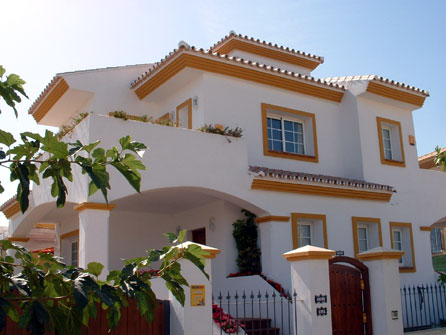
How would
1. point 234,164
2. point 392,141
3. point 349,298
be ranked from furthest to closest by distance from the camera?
point 392,141
point 234,164
point 349,298

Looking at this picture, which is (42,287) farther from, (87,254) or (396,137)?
(396,137)

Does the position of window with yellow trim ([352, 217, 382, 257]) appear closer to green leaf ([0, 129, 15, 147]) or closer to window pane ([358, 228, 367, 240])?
window pane ([358, 228, 367, 240])

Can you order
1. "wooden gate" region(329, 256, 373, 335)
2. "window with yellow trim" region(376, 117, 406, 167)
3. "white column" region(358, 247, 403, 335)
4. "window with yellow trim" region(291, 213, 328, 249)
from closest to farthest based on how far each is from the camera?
1. "wooden gate" region(329, 256, 373, 335)
2. "white column" region(358, 247, 403, 335)
3. "window with yellow trim" region(291, 213, 328, 249)
4. "window with yellow trim" region(376, 117, 406, 167)

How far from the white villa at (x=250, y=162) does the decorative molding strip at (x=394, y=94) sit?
0.05 meters

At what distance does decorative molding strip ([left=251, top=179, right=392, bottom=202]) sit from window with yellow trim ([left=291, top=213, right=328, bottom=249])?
0.66 m

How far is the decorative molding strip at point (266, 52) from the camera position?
58.9 feet

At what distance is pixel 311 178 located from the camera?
14.2 metres

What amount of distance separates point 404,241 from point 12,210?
12.6 meters

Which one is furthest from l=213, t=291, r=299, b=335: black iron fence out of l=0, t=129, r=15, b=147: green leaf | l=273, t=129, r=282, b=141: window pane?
l=0, t=129, r=15, b=147: green leaf

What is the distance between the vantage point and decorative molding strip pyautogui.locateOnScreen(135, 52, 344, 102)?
1395 cm

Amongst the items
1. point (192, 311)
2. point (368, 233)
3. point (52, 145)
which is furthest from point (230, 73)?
point (52, 145)

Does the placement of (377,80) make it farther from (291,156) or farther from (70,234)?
(70,234)

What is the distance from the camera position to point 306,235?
48.4ft

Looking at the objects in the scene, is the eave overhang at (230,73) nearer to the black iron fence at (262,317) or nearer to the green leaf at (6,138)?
the black iron fence at (262,317)
